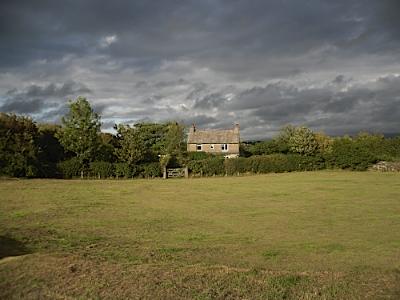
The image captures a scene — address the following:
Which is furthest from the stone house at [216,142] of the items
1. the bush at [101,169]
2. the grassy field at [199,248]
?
the grassy field at [199,248]

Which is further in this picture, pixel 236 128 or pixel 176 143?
pixel 236 128

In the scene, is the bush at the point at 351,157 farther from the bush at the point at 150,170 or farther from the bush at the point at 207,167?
the bush at the point at 150,170

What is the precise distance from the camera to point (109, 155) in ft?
136

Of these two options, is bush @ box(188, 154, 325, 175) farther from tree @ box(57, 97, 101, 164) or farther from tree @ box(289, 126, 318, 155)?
tree @ box(57, 97, 101, 164)

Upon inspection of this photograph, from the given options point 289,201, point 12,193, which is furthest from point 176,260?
point 12,193

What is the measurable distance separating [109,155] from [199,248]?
33.8 metres

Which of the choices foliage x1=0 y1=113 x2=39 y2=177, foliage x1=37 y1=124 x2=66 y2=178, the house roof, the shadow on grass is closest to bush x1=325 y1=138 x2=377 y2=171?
the house roof

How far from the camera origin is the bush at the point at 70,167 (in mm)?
38125

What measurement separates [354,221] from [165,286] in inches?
390

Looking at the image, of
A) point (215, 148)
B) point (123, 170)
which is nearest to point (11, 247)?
point (123, 170)

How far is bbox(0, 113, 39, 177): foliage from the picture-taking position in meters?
33.1

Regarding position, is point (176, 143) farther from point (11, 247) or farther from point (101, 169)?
point (11, 247)

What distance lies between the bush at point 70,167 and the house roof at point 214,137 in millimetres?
28554

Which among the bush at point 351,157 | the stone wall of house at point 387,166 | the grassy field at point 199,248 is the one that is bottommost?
the grassy field at point 199,248
